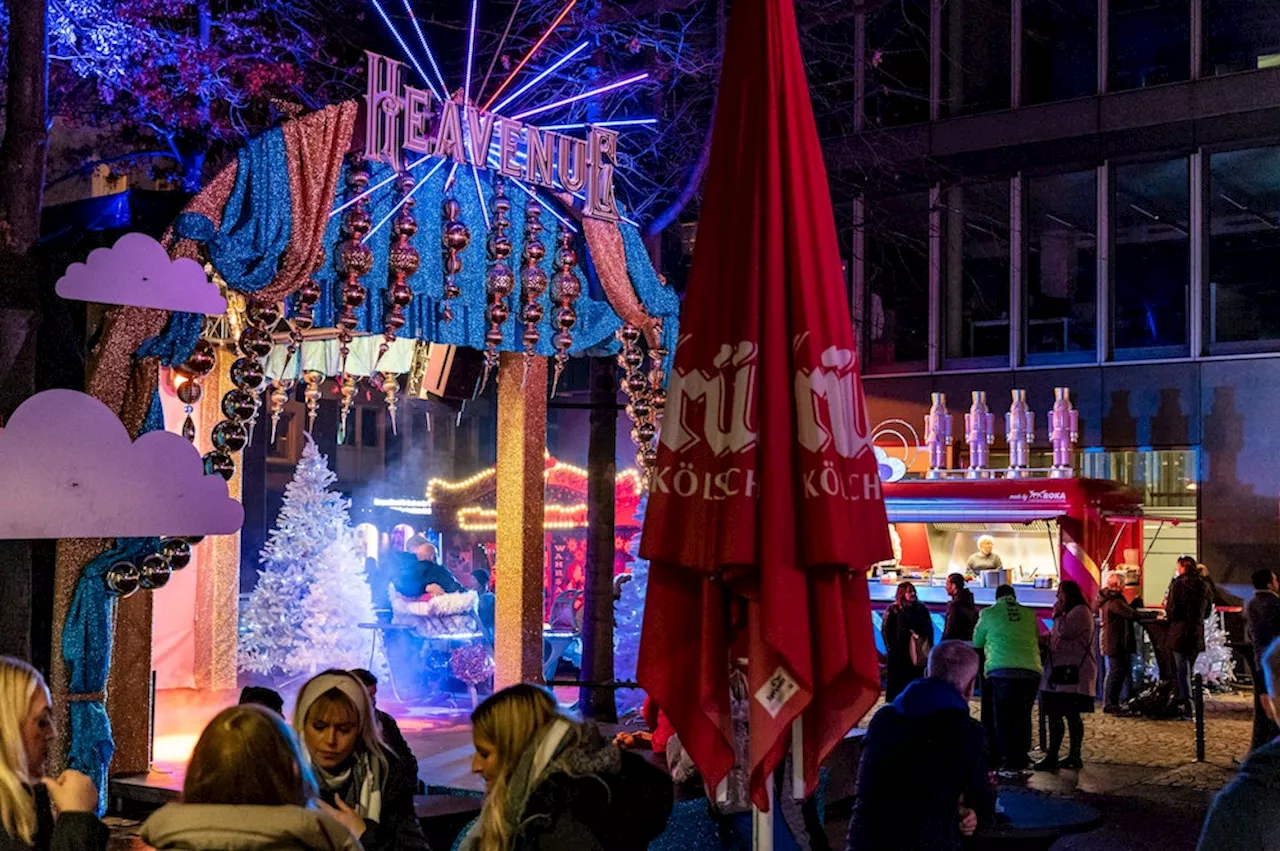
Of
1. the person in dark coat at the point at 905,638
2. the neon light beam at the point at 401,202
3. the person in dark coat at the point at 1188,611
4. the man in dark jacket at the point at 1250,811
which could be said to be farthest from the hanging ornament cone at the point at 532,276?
the person in dark coat at the point at 1188,611

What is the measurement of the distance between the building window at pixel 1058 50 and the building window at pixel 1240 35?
7.16 ft

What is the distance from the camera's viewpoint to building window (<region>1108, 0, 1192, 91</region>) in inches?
A: 991

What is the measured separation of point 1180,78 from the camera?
25.1 meters

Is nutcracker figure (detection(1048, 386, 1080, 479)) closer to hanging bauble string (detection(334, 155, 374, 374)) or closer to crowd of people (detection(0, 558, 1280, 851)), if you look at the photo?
hanging bauble string (detection(334, 155, 374, 374))

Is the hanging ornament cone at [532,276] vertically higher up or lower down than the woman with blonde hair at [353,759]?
higher up

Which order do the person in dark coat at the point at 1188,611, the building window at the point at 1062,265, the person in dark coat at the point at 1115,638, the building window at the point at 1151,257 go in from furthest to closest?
the building window at the point at 1062,265
the building window at the point at 1151,257
the person in dark coat at the point at 1115,638
the person in dark coat at the point at 1188,611

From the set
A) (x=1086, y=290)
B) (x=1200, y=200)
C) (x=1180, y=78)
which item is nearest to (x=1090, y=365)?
(x=1086, y=290)

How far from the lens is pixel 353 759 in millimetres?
4664

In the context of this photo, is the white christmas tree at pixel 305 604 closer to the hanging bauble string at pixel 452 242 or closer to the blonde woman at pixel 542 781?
A: the hanging bauble string at pixel 452 242

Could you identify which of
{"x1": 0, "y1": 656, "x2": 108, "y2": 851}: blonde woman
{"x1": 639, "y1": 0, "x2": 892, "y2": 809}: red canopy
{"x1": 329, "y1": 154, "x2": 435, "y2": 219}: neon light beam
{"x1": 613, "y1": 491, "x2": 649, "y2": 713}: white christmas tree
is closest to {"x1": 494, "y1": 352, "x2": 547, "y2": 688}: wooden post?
{"x1": 329, "y1": 154, "x2": 435, "y2": 219}: neon light beam

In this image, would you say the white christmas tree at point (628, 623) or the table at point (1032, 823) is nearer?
the table at point (1032, 823)

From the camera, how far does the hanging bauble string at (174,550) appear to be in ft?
26.2

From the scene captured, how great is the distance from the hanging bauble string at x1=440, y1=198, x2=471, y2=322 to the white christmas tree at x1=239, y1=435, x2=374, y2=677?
705 centimetres

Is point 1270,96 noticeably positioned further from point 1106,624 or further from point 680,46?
point 680,46
